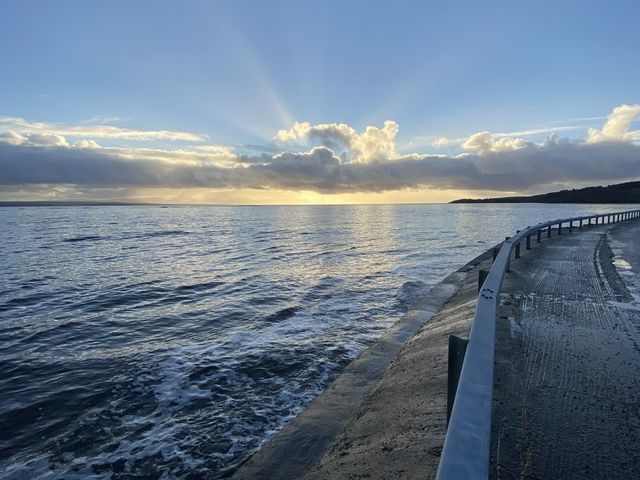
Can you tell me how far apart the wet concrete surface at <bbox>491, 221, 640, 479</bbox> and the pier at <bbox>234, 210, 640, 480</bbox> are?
0.04 feet

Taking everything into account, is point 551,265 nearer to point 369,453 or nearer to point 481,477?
point 369,453

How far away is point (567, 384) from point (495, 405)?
1.07 metres

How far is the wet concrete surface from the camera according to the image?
2904 mm

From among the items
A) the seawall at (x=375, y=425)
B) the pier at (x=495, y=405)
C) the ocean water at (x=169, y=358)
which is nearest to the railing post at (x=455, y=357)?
the pier at (x=495, y=405)

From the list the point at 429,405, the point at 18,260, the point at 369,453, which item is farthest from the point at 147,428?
the point at 18,260

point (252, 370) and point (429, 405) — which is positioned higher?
point (429, 405)

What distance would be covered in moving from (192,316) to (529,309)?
9.12m

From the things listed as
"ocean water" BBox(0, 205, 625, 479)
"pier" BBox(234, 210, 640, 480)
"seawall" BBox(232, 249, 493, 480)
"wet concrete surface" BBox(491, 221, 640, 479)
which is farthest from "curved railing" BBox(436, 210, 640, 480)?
"ocean water" BBox(0, 205, 625, 479)

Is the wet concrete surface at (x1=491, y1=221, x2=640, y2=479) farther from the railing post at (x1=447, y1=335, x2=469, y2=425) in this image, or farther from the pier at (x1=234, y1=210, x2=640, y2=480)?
the railing post at (x1=447, y1=335, x2=469, y2=425)

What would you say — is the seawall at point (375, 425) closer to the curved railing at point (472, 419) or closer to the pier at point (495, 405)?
the pier at point (495, 405)

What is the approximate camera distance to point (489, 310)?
3832 mm

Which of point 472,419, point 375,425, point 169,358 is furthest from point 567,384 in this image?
point 169,358

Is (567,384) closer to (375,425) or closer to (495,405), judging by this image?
(495,405)

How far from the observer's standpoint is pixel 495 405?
3637 mm
